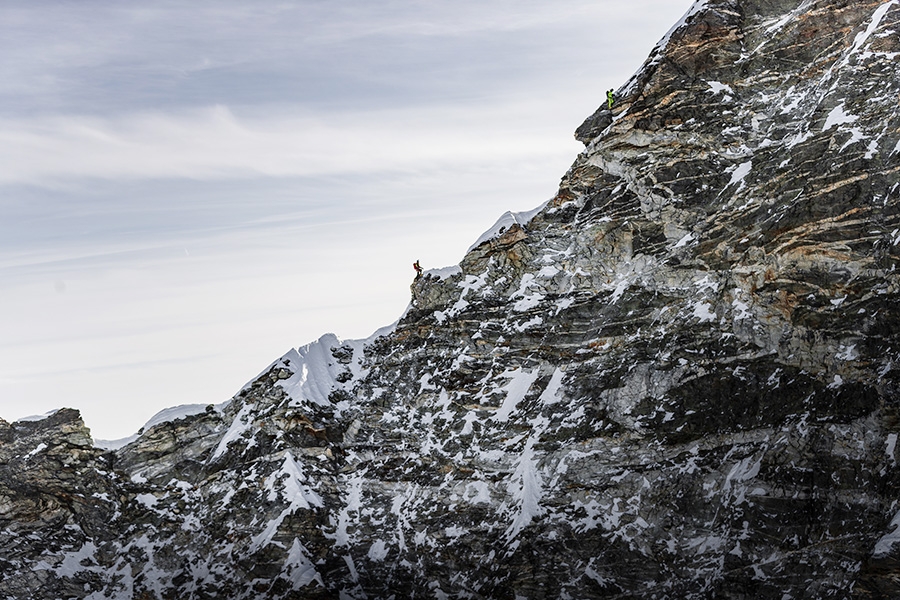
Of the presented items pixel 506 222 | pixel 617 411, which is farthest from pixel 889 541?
pixel 506 222

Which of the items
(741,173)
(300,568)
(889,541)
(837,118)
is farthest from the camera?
(300,568)

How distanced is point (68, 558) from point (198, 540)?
11.1 meters

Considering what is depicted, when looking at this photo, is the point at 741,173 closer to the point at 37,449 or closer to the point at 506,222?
the point at 506,222

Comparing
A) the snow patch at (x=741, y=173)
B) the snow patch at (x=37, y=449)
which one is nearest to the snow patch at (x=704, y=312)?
the snow patch at (x=741, y=173)

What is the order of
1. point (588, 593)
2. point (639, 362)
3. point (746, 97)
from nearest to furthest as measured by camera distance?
point (588, 593), point (639, 362), point (746, 97)

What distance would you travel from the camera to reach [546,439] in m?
65.3

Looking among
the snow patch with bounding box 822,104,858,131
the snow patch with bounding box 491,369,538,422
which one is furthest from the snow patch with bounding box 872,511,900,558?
the snow patch with bounding box 822,104,858,131

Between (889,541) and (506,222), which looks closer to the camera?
(889,541)

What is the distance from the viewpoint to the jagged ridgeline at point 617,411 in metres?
55.2

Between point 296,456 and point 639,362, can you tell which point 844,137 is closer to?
point 639,362

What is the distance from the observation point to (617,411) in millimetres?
63000

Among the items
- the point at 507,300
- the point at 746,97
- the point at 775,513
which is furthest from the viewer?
the point at 507,300

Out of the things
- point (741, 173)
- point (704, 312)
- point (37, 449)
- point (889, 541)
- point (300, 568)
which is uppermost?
point (741, 173)


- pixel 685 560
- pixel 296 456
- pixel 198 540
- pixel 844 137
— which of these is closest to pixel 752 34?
pixel 844 137
